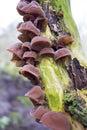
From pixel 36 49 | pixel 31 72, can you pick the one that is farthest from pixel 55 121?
pixel 36 49

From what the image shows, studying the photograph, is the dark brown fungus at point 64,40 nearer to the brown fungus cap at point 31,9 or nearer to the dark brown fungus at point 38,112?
the brown fungus cap at point 31,9

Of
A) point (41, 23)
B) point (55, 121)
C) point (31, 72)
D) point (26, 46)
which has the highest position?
point (41, 23)

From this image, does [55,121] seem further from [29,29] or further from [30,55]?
[29,29]

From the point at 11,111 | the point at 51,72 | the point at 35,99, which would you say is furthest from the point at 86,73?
the point at 11,111

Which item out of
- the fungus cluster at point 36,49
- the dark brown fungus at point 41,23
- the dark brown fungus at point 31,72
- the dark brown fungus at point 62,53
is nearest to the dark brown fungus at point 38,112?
the fungus cluster at point 36,49

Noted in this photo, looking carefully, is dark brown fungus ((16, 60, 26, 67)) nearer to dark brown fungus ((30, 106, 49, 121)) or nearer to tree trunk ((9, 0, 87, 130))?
tree trunk ((9, 0, 87, 130))

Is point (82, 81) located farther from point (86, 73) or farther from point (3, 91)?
point (3, 91)

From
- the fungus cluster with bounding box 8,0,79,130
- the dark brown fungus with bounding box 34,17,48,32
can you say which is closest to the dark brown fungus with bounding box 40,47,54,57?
the fungus cluster with bounding box 8,0,79,130
